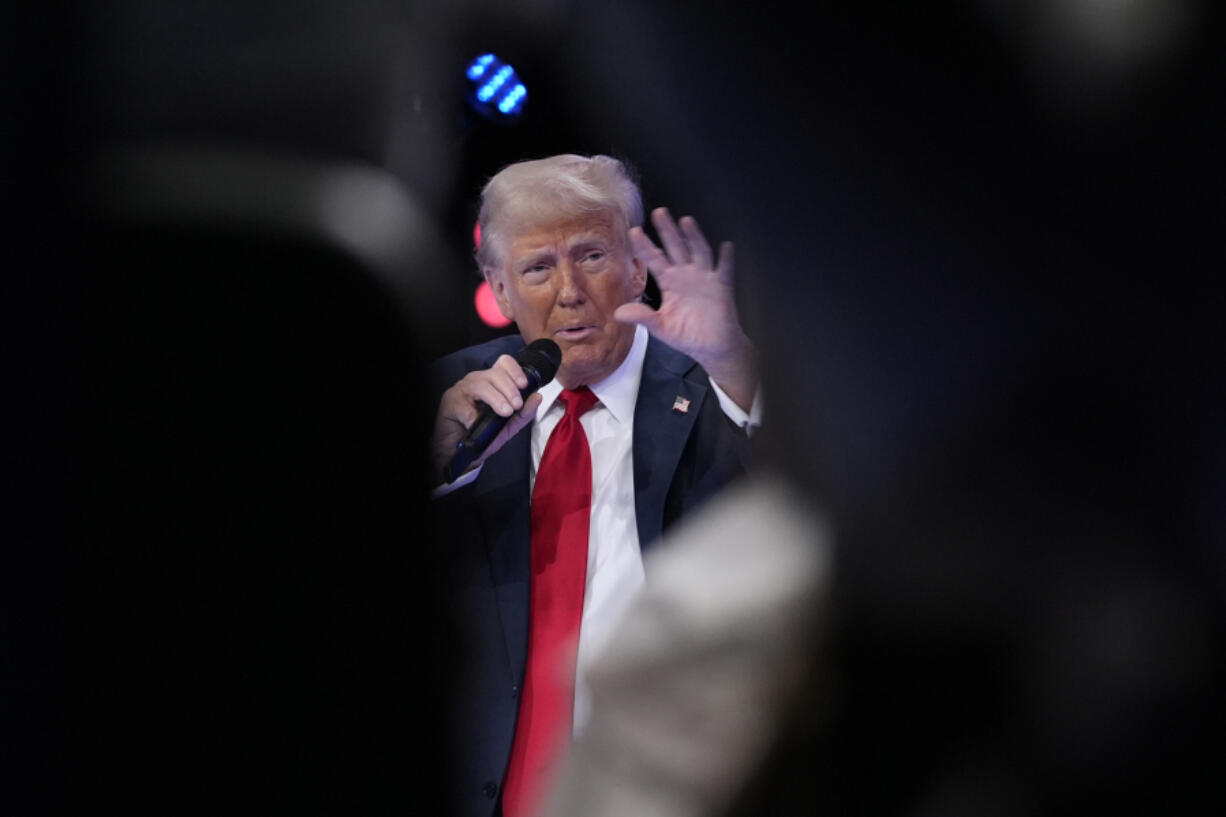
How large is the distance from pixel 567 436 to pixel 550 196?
12.1 inches

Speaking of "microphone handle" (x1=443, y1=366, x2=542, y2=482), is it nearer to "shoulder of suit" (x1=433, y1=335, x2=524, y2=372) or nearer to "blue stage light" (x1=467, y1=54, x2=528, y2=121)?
"shoulder of suit" (x1=433, y1=335, x2=524, y2=372)

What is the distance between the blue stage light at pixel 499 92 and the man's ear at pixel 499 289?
20 centimetres

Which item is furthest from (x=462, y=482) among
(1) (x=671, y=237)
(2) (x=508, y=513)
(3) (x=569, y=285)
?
(1) (x=671, y=237)

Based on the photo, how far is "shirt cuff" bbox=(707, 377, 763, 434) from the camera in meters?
1.27

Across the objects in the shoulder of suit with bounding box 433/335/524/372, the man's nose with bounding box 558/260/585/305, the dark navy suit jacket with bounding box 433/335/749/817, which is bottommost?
the dark navy suit jacket with bounding box 433/335/749/817

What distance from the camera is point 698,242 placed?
4.18ft

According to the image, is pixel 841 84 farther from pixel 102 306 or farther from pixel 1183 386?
pixel 102 306

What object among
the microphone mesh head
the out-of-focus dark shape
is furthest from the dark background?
the microphone mesh head

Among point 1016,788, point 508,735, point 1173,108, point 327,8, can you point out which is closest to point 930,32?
point 1173,108

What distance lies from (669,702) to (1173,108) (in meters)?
0.94

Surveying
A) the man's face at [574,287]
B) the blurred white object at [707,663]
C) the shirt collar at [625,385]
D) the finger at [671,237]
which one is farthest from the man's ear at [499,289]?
the blurred white object at [707,663]

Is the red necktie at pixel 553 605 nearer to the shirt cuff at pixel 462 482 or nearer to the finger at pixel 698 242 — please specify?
the shirt cuff at pixel 462 482

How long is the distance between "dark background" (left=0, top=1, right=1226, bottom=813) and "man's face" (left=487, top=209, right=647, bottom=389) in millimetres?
75

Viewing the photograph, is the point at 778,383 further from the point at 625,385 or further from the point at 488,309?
the point at 488,309
